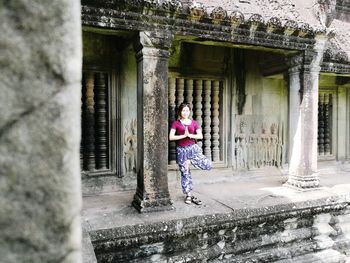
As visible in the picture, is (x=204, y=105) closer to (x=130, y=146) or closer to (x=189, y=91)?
(x=189, y=91)

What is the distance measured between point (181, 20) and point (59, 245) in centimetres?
372

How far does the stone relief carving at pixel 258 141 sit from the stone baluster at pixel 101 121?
273cm

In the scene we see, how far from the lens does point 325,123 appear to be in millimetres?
7801

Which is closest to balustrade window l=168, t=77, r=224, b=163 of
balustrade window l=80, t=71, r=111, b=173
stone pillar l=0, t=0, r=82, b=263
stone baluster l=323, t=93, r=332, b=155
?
balustrade window l=80, t=71, r=111, b=173

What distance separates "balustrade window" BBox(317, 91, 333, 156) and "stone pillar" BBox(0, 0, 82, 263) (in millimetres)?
8007

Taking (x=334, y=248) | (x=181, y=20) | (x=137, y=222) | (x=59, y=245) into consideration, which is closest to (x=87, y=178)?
(x=137, y=222)

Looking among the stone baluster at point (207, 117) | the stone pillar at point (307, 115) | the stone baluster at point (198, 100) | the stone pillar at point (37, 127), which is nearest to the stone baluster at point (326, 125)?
the stone pillar at point (307, 115)

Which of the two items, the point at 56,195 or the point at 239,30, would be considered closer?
the point at 56,195

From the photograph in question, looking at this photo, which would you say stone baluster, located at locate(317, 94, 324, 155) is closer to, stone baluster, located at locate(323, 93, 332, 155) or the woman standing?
stone baluster, located at locate(323, 93, 332, 155)

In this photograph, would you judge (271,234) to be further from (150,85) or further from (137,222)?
(150,85)

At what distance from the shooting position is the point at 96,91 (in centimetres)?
527

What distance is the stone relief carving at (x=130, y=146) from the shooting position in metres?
5.45

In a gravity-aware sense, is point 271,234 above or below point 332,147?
below

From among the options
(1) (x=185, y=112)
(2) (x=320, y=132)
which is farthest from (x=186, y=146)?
(2) (x=320, y=132)
